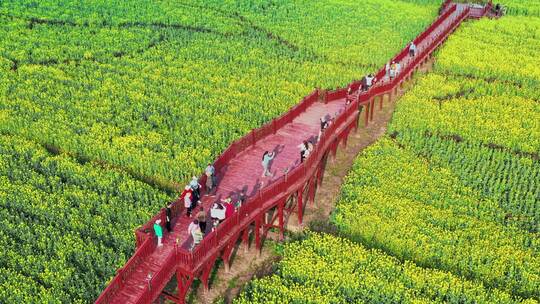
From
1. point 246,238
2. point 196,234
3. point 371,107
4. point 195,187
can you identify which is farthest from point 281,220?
point 371,107

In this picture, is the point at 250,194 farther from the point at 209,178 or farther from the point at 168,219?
the point at 168,219

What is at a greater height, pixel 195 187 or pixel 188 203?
pixel 195 187

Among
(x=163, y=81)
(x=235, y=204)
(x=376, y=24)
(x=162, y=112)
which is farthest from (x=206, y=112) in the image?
(x=376, y=24)

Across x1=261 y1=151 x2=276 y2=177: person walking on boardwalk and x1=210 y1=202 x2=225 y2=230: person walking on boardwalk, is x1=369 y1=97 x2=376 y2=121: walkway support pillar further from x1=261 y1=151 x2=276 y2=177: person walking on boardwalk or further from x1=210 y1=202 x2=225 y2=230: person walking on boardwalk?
x1=210 y1=202 x2=225 y2=230: person walking on boardwalk

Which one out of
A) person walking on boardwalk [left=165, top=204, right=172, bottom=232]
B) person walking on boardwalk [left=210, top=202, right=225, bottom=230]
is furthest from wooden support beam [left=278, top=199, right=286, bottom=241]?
person walking on boardwalk [left=165, top=204, right=172, bottom=232]

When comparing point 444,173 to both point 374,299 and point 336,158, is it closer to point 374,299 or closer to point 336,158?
point 336,158
